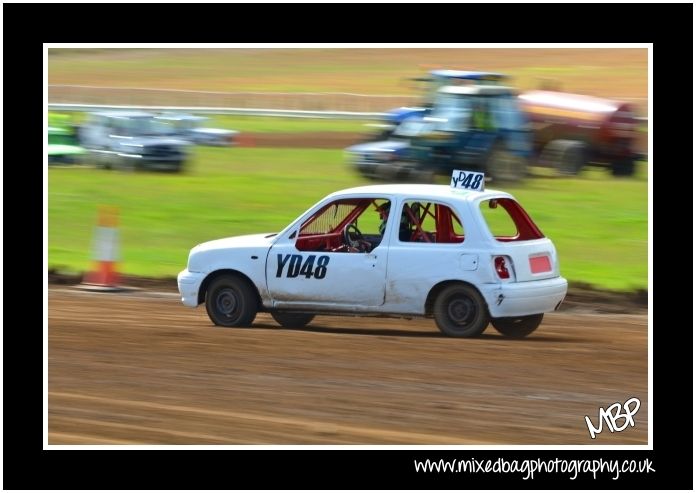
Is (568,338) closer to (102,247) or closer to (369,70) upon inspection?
(102,247)

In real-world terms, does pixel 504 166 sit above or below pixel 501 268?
above

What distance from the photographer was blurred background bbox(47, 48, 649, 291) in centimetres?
2030

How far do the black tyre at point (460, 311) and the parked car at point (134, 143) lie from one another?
628 inches

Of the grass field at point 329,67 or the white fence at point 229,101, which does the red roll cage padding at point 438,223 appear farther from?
the white fence at point 229,101

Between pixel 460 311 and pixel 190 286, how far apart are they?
281 centimetres

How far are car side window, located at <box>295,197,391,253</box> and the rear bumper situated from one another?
1.32 metres

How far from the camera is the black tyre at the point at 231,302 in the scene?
12.0m

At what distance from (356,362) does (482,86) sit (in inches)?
608

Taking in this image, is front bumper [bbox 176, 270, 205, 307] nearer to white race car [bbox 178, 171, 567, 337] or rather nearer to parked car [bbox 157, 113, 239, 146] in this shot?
white race car [bbox 178, 171, 567, 337]

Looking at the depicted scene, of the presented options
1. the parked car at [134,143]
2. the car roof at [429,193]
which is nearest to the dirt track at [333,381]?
the car roof at [429,193]

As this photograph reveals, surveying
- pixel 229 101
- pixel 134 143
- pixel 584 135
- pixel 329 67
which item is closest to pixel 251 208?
pixel 134 143

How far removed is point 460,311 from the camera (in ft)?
37.1

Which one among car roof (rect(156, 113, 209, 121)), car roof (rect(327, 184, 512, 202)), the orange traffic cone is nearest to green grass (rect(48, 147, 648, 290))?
the orange traffic cone

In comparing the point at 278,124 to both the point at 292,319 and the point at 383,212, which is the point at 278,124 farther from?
the point at 383,212
